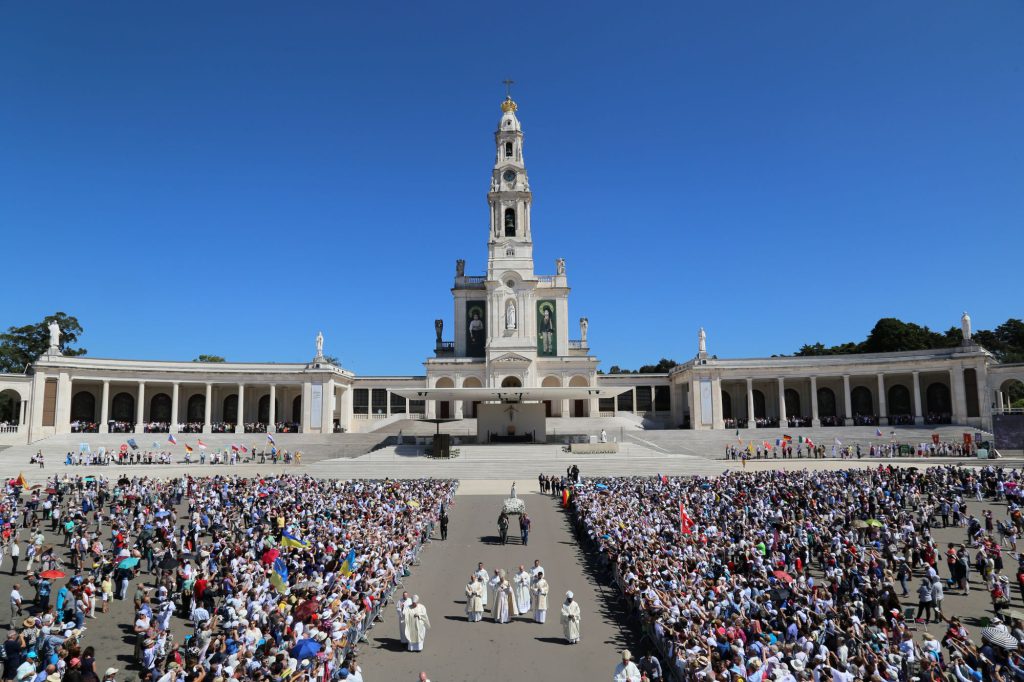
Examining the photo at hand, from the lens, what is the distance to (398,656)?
37.0ft

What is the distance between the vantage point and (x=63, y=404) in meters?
48.6

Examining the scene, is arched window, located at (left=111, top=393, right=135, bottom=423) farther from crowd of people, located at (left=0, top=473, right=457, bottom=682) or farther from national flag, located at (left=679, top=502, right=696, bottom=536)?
national flag, located at (left=679, top=502, right=696, bottom=536)

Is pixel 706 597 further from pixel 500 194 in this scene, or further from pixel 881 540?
pixel 500 194

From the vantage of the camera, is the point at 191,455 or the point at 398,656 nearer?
the point at 398,656

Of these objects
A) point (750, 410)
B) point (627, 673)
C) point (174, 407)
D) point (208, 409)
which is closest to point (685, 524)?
point (627, 673)

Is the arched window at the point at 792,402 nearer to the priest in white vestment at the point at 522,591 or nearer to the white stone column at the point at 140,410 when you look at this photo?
the priest in white vestment at the point at 522,591

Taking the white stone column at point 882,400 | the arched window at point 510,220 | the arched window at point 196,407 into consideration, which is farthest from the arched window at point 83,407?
the white stone column at point 882,400

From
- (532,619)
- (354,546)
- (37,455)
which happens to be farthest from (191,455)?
(532,619)

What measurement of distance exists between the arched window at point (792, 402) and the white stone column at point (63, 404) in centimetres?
5720

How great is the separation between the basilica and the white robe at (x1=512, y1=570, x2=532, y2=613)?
29.5 m

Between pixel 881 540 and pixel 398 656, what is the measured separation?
12.6m

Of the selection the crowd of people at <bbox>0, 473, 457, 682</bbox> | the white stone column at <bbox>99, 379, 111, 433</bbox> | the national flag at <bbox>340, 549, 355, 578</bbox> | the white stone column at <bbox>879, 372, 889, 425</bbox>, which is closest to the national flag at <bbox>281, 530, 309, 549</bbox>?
the crowd of people at <bbox>0, 473, 457, 682</bbox>

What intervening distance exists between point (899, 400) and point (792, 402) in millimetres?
8258

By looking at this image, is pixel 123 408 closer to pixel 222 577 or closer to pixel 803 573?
pixel 222 577
